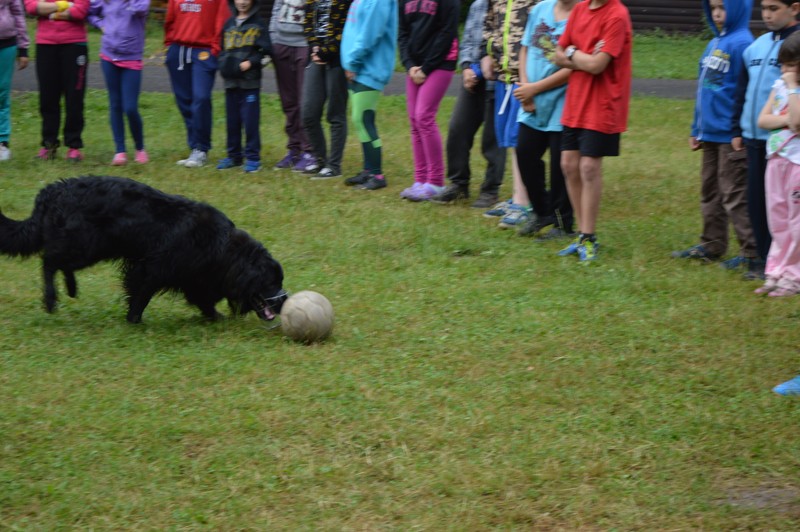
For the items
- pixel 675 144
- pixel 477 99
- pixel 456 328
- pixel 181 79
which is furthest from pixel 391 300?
pixel 675 144

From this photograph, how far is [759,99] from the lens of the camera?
695 centimetres

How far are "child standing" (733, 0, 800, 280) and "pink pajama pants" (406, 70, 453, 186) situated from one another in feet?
10.2

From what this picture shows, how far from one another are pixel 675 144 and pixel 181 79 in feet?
20.5

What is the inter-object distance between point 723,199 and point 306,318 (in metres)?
3.64

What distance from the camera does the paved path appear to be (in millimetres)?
15695

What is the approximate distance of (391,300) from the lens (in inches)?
269

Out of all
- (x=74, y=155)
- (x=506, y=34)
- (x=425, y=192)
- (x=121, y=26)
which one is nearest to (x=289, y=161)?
(x=425, y=192)

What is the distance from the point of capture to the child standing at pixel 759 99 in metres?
6.84

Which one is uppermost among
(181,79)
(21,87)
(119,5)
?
(119,5)

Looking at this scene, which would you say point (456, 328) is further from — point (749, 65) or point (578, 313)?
point (749, 65)

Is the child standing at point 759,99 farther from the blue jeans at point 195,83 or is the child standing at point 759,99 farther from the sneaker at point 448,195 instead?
the blue jeans at point 195,83

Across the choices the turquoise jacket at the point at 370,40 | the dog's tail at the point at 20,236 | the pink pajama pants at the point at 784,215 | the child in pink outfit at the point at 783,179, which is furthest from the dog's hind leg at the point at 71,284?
the pink pajama pants at the point at 784,215

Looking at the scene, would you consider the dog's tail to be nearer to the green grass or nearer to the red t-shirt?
the green grass

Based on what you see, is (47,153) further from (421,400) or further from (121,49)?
(421,400)
